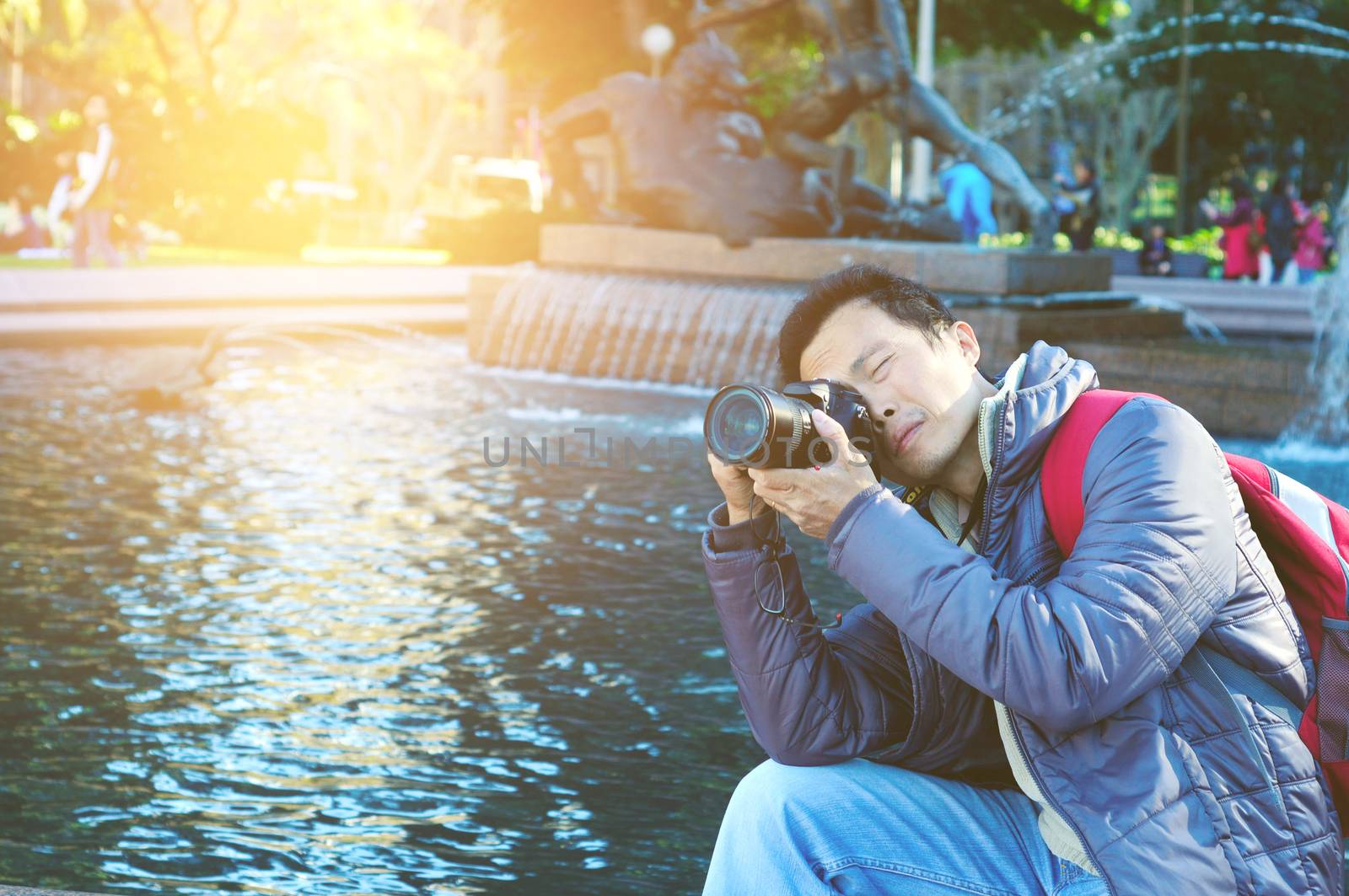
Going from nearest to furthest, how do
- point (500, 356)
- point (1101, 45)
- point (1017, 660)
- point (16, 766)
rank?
point (1017, 660)
point (16, 766)
point (500, 356)
point (1101, 45)

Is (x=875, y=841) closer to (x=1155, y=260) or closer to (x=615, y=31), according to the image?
(x=1155, y=260)

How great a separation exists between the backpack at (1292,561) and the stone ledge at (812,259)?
8.21 m

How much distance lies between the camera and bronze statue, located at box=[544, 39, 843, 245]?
12859mm

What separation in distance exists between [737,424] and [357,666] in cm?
298

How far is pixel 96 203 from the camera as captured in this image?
62.8 ft

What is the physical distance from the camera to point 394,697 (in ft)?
15.0

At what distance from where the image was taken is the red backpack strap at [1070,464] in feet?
6.97

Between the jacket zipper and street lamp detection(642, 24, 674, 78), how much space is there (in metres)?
12.0

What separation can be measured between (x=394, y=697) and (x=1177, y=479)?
2959mm

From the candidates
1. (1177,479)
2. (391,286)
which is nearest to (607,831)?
(1177,479)

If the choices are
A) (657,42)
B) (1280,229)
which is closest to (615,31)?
(1280,229)

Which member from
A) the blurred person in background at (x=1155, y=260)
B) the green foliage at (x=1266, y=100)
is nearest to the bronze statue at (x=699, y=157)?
the blurred person in background at (x=1155, y=260)

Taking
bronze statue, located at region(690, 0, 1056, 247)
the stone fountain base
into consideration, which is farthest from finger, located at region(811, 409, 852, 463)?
bronze statue, located at region(690, 0, 1056, 247)

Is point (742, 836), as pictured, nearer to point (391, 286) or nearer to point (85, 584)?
point (85, 584)
